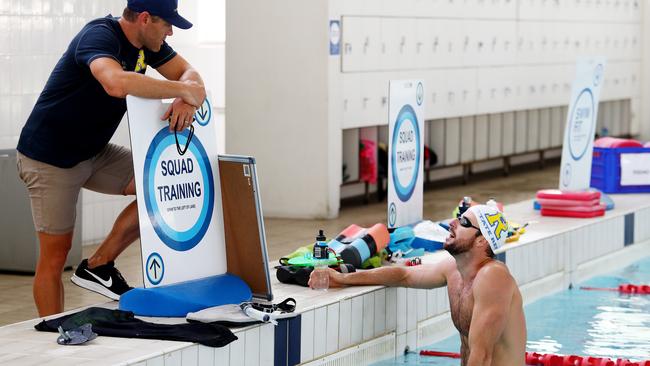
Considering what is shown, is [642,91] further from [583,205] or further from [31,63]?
[31,63]

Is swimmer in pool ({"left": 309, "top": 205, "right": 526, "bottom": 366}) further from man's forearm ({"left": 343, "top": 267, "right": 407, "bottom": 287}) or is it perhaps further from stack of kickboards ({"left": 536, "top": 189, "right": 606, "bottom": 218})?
stack of kickboards ({"left": 536, "top": 189, "right": 606, "bottom": 218})

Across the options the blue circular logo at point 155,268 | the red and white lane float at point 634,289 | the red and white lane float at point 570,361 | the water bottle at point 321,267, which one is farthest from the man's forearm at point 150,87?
the red and white lane float at point 634,289

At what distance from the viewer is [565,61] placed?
546 inches

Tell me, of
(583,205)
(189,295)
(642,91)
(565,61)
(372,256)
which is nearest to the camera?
(189,295)

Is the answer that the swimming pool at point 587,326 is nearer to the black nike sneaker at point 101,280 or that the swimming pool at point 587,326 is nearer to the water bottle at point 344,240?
the water bottle at point 344,240

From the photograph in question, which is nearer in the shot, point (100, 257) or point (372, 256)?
point (100, 257)

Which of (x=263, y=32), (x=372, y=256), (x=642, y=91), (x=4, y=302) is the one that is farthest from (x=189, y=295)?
(x=642, y=91)

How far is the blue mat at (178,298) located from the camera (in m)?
4.61

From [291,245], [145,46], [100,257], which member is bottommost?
[291,245]

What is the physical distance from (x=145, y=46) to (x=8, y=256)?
2.79 meters

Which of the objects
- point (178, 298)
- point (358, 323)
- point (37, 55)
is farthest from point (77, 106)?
point (37, 55)

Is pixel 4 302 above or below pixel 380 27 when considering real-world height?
below

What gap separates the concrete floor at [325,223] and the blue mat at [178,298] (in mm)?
1204

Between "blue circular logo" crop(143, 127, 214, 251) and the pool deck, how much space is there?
0.39 m
